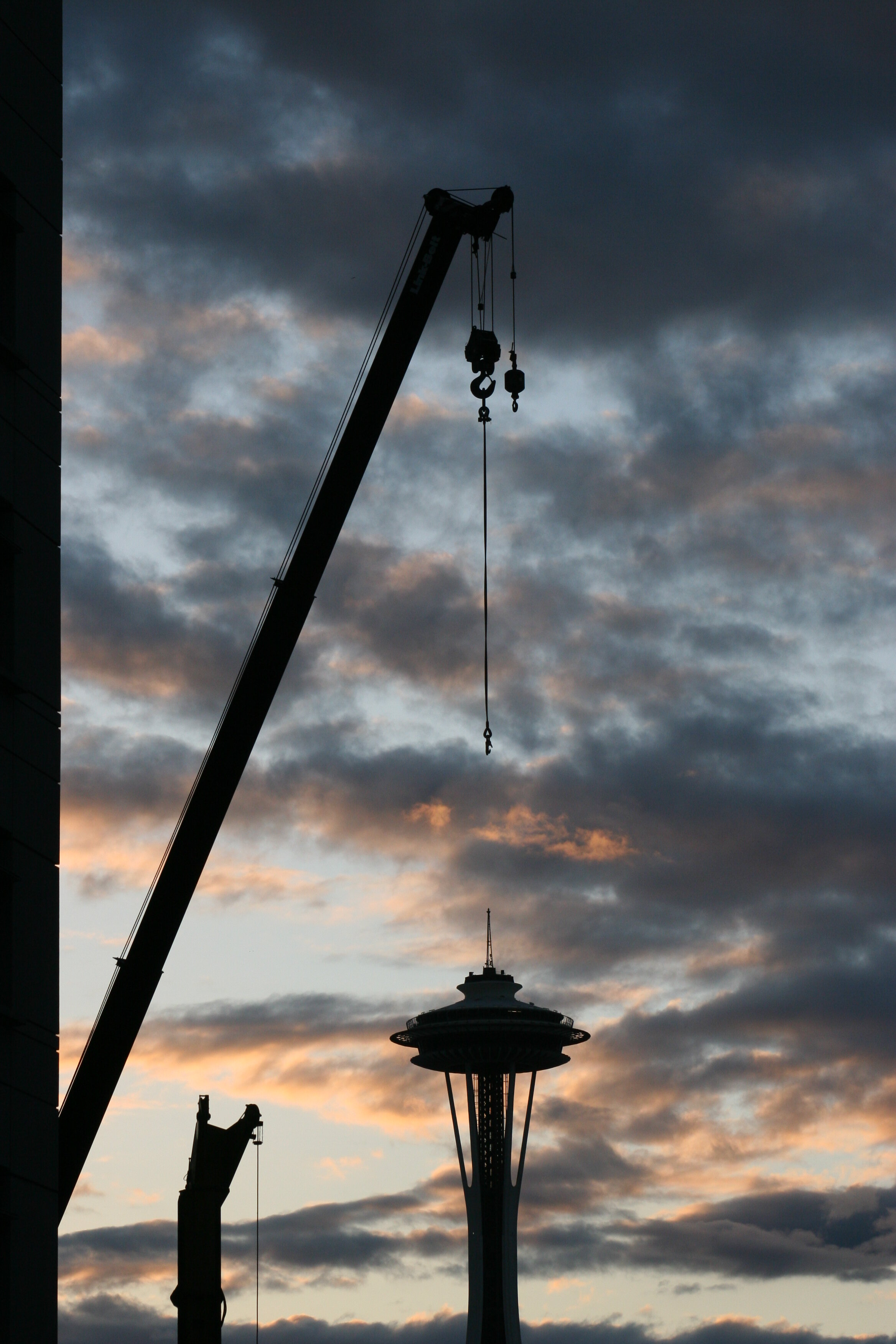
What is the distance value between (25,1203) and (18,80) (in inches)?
767

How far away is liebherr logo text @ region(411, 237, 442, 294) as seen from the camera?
57531 mm

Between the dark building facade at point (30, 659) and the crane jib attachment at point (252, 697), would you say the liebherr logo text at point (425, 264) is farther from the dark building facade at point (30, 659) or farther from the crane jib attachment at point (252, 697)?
the dark building facade at point (30, 659)

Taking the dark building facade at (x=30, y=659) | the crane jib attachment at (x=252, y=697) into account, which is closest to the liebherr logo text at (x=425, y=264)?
the crane jib attachment at (x=252, y=697)

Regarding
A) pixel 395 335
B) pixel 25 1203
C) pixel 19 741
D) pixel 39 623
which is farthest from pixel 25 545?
pixel 395 335

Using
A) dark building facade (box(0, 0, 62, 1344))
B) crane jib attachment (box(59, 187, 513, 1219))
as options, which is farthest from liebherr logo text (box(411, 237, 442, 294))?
dark building facade (box(0, 0, 62, 1344))

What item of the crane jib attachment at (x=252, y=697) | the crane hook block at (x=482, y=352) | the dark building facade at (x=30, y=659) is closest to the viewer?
the dark building facade at (x=30, y=659)

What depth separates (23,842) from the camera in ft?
109

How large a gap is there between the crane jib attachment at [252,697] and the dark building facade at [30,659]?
8723 mm

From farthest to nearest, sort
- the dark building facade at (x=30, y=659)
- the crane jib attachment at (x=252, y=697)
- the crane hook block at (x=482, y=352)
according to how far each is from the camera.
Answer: the crane hook block at (x=482, y=352) < the crane jib attachment at (x=252, y=697) < the dark building facade at (x=30, y=659)

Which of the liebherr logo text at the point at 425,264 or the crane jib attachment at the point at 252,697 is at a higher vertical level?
the liebherr logo text at the point at 425,264

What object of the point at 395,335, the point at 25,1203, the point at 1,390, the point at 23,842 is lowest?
the point at 25,1203

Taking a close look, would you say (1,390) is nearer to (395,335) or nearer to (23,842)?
(23,842)

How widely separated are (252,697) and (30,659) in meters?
16.2

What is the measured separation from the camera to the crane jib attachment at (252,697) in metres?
45.5
